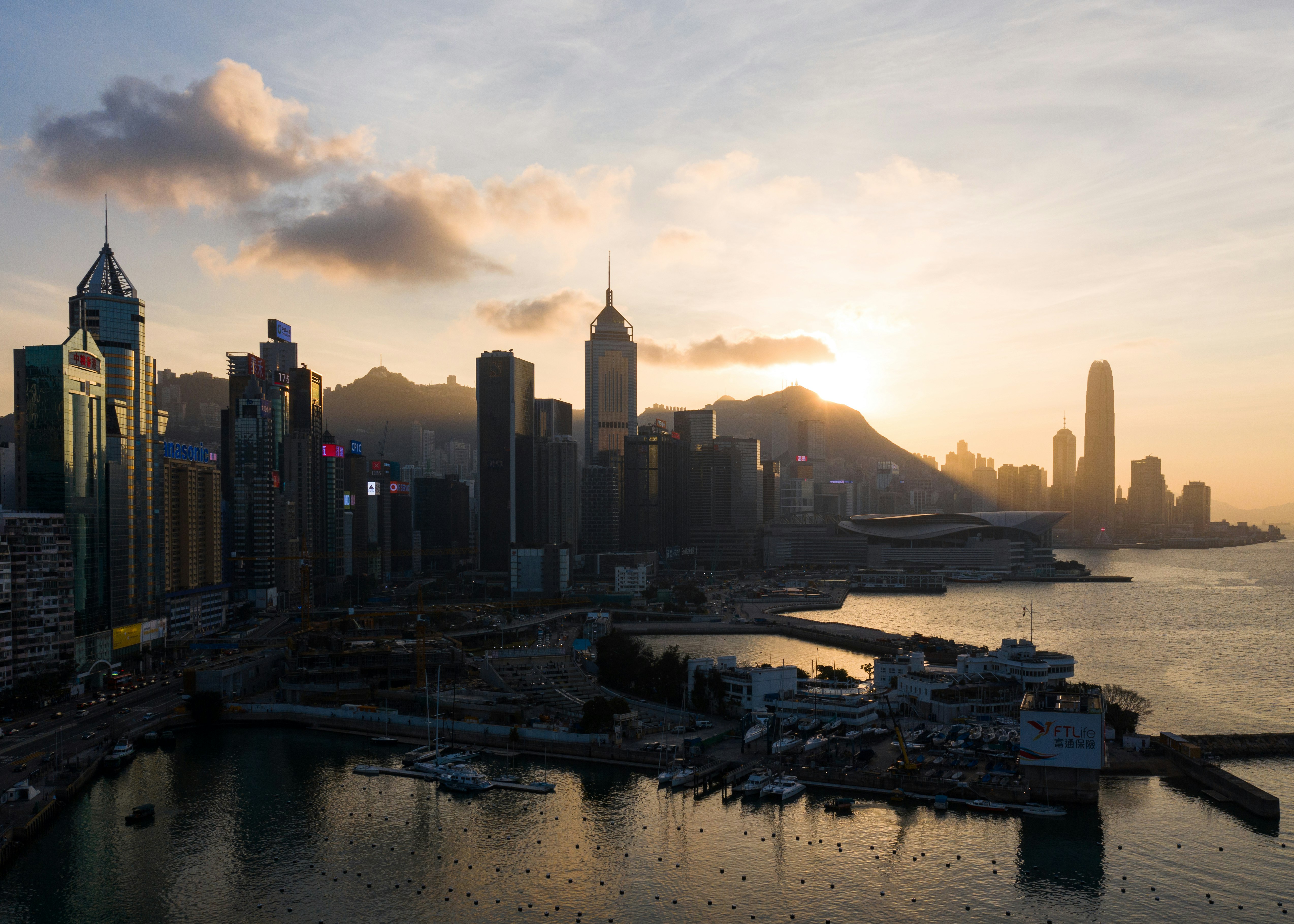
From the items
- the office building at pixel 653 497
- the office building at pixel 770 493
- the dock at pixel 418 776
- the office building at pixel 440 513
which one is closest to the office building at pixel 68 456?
the dock at pixel 418 776

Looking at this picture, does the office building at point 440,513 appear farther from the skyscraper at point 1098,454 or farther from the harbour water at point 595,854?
the skyscraper at point 1098,454

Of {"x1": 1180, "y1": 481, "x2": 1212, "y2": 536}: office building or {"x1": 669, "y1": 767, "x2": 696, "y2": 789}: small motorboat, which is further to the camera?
{"x1": 1180, "y1": 481, "x2": 1212, "y2": 536}: office building

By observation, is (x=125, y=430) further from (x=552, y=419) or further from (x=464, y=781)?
(x=552, y=419)

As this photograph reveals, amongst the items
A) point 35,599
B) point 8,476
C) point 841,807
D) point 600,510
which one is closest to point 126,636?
point 35,599

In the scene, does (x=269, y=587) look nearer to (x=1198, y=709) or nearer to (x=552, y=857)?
(x=552, y=857)

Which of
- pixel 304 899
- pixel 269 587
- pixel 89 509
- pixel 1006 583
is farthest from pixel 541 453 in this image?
pixel 304 899

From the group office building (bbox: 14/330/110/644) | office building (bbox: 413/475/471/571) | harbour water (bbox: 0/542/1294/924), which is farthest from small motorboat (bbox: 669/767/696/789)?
office building (bbox: 413/475/471/571)

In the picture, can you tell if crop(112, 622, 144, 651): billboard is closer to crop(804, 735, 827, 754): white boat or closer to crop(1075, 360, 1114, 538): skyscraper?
crop(804, 735, 827, 754): white boat
